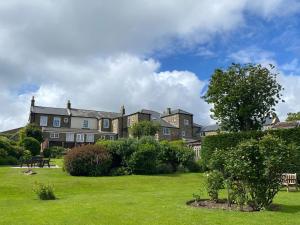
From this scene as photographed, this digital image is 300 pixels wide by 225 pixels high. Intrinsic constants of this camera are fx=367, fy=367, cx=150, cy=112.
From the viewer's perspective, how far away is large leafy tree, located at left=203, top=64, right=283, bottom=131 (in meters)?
44.0

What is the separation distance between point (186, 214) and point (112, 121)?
70167mm

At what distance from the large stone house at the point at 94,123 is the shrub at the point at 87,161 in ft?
148

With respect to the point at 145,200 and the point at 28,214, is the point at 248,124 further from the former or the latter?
the point at 28,214

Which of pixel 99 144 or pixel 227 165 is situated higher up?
pixel 99 144

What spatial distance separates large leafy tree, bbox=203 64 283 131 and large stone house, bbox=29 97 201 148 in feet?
95.7

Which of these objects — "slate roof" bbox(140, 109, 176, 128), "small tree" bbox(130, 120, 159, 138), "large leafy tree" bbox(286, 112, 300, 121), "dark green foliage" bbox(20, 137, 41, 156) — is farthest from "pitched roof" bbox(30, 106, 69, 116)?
"large leafy tree" bbox(286, 112, 300, 121)

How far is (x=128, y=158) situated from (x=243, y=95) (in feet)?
70.6

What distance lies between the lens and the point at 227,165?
13602mm

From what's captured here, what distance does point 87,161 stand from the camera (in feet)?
85.0

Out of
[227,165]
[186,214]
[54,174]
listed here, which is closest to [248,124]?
[54,174]

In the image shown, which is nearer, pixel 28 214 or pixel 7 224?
pixel 7 224

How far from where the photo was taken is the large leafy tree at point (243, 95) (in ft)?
144

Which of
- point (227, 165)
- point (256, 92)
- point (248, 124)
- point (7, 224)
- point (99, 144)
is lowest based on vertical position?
point (7, 224)

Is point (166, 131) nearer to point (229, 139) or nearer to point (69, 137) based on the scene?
point (69, 137)
